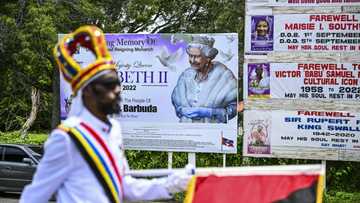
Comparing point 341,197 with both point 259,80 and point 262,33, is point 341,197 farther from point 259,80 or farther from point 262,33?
point 262,33

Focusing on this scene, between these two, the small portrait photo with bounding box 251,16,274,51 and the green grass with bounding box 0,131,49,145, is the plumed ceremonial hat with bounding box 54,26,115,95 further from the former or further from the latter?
the green grass with bounding box 0,131,49,145

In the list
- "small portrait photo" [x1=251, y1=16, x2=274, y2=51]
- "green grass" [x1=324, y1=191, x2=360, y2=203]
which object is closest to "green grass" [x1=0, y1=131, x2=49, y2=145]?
"small portrait photo" [x1=251, y1=16, x2=274, y2=51]

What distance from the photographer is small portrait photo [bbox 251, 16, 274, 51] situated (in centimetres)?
1383

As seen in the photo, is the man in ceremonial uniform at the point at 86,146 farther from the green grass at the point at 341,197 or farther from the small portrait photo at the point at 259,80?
the small portrait photo at the point at 259,80

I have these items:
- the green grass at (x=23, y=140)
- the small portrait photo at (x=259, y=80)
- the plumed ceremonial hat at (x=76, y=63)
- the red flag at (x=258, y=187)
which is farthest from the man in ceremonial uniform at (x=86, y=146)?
the green grass at (x=23, y=140)

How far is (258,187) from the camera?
4207mm

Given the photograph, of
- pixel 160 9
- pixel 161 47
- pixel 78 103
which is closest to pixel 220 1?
pixel 160 9

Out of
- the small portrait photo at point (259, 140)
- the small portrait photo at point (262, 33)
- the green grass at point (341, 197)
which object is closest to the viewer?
the green grass at point (341, 197)

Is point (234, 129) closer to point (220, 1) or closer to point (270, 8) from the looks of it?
point (270, 8)

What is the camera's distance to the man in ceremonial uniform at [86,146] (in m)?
3.46

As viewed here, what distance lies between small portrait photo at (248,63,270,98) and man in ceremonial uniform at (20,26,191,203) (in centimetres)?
1045

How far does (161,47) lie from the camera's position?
1494cm

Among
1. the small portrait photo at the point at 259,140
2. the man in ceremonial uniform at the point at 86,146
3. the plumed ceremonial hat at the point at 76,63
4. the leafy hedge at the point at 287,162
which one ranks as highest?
the plumed ceremonial hat at the point at 76,63

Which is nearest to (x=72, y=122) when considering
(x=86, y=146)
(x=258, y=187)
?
(x=86, y=146)
